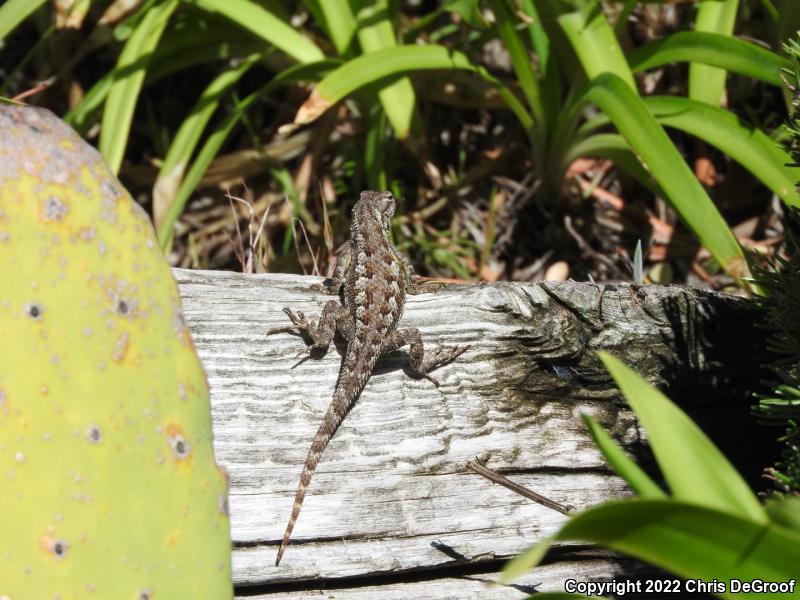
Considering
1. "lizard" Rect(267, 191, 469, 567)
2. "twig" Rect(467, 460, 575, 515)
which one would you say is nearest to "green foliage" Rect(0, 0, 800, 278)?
"lizard" Rect(267, 191, 469, 567)

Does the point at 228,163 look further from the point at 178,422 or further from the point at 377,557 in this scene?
the point at 178,422

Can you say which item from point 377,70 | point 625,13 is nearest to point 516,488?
point 377,70

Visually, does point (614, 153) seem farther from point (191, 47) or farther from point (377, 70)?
point (191, 47)

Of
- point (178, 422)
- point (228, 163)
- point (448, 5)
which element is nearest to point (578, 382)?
point (178, 422)

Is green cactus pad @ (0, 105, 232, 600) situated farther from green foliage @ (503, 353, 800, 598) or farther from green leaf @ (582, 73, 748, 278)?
green leaf @ (582, 73, 748, 278)

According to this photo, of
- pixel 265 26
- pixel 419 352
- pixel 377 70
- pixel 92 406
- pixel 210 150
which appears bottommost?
pixel 419 352

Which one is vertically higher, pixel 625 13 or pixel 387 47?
pixel 625 13

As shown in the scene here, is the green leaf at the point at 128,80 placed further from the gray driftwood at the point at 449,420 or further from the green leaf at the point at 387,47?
the gray driftwood at the point at 449,420
